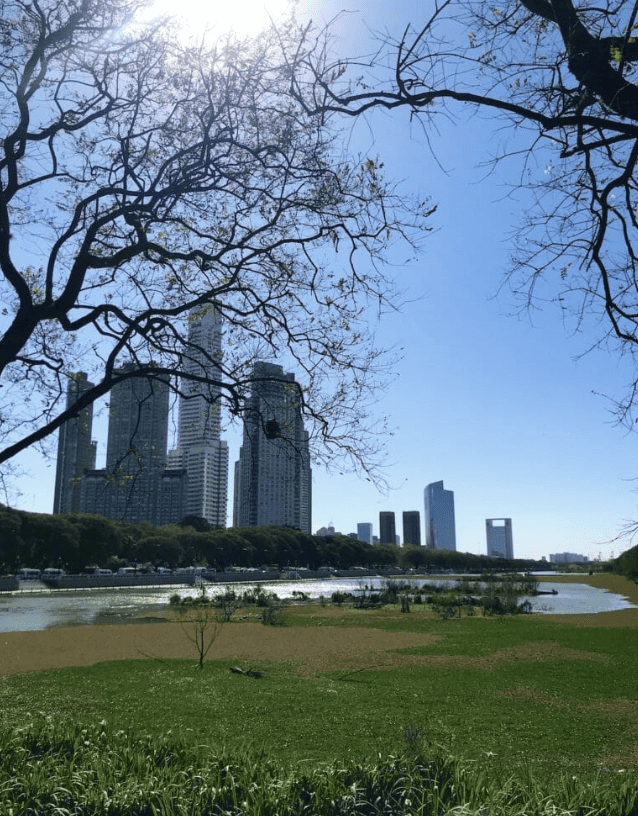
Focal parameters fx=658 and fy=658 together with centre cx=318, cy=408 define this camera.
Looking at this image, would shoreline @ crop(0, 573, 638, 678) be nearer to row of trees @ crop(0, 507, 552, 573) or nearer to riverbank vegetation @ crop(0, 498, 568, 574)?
riverbank vegetation @ crop(0, 498, 568, 574)

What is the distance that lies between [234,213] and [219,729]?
7387 mm

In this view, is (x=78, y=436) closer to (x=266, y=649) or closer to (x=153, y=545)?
(x=266, y=649)

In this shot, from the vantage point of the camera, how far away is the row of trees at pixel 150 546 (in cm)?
7688

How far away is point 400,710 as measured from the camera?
1133 cm

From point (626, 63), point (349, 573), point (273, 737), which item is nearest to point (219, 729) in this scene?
point (273, 737)

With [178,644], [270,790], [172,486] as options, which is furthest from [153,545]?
[270,790]

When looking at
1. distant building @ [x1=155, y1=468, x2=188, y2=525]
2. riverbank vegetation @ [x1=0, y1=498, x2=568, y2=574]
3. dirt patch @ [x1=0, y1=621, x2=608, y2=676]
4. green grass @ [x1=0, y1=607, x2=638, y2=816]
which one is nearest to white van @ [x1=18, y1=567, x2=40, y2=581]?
riverbank vegetation @ [x1=0, y1=498, x2=568, y2=574]

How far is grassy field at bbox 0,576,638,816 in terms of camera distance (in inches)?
264

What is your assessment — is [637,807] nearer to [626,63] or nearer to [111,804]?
[111,804]

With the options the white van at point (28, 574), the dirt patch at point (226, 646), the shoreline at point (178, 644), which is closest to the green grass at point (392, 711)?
the dirt patch at point (226, 646)

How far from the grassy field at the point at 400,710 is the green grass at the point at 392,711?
0.03 meters

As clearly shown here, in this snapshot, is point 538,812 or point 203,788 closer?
point 538,812

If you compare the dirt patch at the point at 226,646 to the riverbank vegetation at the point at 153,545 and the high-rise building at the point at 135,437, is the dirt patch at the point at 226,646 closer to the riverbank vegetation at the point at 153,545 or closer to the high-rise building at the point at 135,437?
the high-rise building at the point at 135,437

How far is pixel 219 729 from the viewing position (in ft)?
31.7
